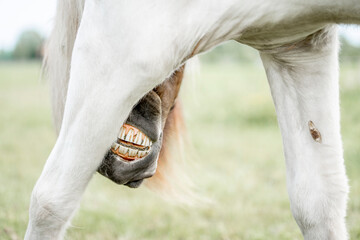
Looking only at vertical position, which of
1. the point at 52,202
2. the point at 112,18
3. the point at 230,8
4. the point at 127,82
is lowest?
the point at 52,202

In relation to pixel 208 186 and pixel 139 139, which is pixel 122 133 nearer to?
pixel 139 139

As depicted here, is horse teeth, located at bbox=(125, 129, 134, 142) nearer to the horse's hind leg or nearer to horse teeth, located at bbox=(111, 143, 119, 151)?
horse teeth, located at bbox=(111, 143, 119, 151)

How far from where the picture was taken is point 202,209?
2.97 metres

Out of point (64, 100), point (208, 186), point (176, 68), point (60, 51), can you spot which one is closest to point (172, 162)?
point (64, 100)

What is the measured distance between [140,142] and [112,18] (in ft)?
1.41

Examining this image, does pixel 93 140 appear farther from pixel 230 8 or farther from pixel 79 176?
pixel 230 8

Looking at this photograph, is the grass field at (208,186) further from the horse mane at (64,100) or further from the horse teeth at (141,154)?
the horse teeth at (141,154)

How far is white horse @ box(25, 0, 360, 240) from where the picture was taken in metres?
1.30

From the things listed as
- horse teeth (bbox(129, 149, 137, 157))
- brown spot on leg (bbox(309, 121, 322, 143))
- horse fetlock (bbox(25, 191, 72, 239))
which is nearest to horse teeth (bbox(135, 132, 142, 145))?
horse teeth (bbox(129, 149, 137, 157))

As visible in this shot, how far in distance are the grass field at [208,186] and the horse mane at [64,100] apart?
192 mm

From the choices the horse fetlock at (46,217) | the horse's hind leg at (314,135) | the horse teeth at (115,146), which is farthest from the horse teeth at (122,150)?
the horse's hind leg at (314,135)

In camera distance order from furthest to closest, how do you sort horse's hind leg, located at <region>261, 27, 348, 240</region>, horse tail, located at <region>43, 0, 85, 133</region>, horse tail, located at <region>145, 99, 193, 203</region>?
horse tail, located at <region>145, 99, 193, 203</region>, horse tail, located at <region>43, 0, 85, 133</region>, horse's hind leg, located at <region>261, 27, 348, 240</region>

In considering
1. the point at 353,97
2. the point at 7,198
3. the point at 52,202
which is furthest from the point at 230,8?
the point at 353,97

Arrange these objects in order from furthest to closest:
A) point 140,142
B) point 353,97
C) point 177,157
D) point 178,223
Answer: point 353,97
point 178,223
point 177,157
point 140,142
